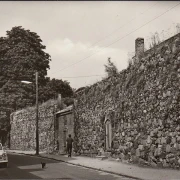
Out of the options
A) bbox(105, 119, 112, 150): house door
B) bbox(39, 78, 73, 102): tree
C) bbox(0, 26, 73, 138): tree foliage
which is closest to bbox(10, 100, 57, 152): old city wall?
bbox(0, 26, 73, 138): tree foliage

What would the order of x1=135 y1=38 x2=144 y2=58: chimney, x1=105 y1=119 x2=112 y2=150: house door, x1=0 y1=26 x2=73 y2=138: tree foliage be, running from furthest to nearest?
1. x1=0 y1=26 x2=73 y2=138: tree foliage
2. x1=105 y1=119 x2=112 y2=150: house door
3. x1=135 y1=38 x2=144 y2=58: chimney

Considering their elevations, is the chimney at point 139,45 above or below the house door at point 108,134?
above

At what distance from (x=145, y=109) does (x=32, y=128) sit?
76.2ft

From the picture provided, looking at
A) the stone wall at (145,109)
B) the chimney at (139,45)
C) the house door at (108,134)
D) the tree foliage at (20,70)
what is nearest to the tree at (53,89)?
the tree foliage at (20,70)

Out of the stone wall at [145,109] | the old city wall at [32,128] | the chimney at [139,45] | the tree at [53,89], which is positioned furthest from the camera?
the tree at [53,89]

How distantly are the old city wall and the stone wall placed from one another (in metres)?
10.1

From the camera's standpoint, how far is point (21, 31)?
52.3m

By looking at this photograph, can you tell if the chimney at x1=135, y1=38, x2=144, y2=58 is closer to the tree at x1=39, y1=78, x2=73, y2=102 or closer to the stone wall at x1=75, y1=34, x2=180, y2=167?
the stone wall at x1=75, y1=34, x2=180, y2=167

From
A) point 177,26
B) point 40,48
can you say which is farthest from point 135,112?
point 40,48

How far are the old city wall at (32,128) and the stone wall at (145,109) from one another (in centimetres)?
1008

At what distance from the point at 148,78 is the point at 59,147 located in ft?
53.7

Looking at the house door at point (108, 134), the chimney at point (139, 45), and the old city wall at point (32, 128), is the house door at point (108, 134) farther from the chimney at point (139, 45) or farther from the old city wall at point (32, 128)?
the old city wall at point (32, 128)

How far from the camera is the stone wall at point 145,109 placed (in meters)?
14.9

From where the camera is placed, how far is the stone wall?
48.9 feet
